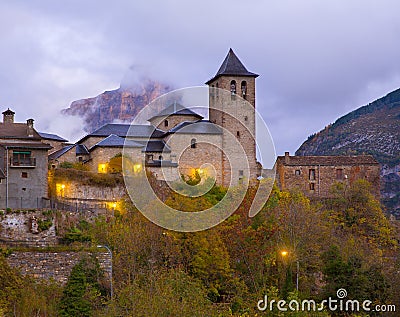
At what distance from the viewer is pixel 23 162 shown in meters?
46.4

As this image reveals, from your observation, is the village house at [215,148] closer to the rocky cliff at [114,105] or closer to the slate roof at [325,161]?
the slate roof at [325,161]

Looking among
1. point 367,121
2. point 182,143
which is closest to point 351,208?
point 182,143

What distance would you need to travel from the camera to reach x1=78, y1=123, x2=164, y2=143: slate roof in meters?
64.2

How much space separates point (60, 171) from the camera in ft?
165

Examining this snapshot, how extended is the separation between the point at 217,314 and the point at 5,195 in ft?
64.9

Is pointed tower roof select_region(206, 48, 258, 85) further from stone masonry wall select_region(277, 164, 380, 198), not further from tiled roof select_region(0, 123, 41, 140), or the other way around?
tiled roof select_region(0, 123, 41, 140)

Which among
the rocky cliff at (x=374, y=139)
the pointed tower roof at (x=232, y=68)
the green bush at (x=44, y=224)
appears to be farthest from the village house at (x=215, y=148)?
the rocky cliff at (x=374, y=139)

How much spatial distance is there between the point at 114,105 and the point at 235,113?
213ft

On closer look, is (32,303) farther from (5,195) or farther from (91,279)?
(5,195)

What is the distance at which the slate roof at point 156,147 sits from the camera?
61500mm

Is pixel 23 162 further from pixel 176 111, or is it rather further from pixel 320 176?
pixel 320 176

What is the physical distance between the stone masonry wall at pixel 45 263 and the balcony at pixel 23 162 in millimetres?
12927

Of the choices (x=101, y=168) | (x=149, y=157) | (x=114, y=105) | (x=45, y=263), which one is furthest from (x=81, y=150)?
(x=114, y=105)

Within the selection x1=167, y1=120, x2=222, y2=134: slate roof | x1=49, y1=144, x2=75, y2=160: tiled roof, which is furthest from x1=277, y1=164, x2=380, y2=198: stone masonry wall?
x1=49, y1=144, x2=75, y2=160: tiled roof
